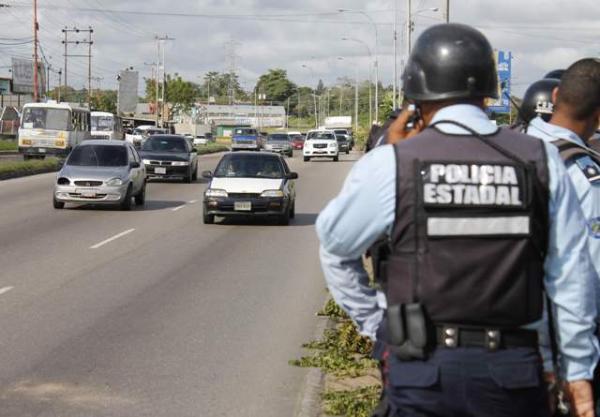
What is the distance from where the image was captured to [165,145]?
118 ft

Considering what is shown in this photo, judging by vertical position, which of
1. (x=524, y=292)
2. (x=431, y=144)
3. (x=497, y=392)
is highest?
(x=431, y=144)

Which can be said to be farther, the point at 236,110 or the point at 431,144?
the point at 236,110

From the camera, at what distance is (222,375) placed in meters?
8.27

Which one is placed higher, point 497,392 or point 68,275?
point 497,392

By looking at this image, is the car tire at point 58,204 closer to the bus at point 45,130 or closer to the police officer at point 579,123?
the police officer at point 579,123

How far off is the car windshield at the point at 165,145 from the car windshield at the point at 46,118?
41.2ft

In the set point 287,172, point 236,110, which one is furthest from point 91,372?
point 236,110

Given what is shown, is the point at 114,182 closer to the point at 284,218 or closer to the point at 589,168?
the point at 284,218

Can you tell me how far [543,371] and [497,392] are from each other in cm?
20

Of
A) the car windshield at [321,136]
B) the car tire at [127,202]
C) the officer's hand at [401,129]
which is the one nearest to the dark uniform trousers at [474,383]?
the officer's hand at [401,129]

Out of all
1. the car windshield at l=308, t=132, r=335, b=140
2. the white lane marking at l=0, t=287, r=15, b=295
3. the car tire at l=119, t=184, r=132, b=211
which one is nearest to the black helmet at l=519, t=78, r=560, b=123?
the white lane marking at l=0, t=287, r=15, b=295

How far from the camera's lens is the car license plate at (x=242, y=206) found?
20.8 metres

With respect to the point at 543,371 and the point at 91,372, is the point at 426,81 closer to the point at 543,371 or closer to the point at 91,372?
the point at 543,371

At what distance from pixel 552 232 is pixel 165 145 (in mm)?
33196
